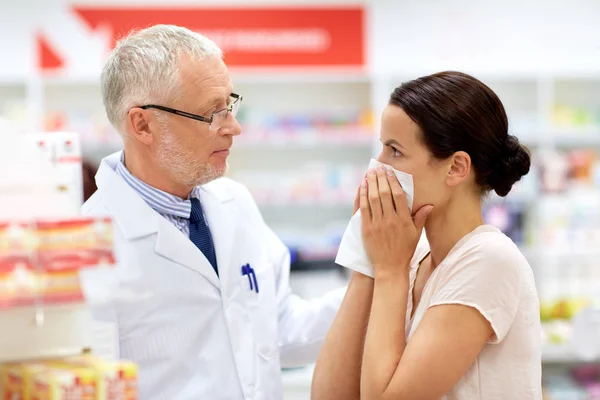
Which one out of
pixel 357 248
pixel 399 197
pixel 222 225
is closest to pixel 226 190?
pixel 222 225

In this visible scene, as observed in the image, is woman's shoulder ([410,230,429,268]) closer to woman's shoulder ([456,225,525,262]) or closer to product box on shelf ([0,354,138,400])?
woman's shoulder ([456,225,525,262])

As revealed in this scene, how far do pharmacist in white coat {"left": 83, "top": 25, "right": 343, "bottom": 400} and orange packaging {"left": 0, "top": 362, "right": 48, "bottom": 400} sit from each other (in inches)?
26.8

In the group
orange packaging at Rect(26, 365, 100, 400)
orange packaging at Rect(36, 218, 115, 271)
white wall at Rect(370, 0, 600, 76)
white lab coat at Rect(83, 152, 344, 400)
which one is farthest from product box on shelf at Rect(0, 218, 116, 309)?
white wall at Rect(370, 0, 600, 76)

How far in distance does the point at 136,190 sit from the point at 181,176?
142mm

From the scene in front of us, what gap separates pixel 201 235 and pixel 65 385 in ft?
3.74

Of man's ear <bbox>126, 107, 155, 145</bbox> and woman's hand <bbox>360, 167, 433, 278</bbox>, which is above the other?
man's ear <bbox>126, 107, 155, 145</bbox>

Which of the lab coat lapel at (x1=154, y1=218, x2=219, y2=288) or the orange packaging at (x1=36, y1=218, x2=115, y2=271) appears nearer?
the orange packaging at (x1=36, y1=218, x2=115, y2=271)

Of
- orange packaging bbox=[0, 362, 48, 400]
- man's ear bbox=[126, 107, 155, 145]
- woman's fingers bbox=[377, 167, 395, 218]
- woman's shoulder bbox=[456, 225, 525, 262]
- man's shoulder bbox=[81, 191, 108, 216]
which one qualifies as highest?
man's ear bbox=[126, 107, 155, 145]

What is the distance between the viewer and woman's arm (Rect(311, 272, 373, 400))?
2.10 m

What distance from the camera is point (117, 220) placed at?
223cm

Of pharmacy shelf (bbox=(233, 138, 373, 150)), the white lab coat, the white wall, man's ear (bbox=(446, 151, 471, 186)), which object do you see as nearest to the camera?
man's ear (bbox=(446, 151, 471, 186))

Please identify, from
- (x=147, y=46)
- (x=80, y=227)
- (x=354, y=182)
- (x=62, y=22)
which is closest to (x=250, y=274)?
(x=147, y=46)

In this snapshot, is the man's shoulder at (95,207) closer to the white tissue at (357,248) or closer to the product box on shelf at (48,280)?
the white tissue at (357,248)

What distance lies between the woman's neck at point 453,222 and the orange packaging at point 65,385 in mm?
1022
